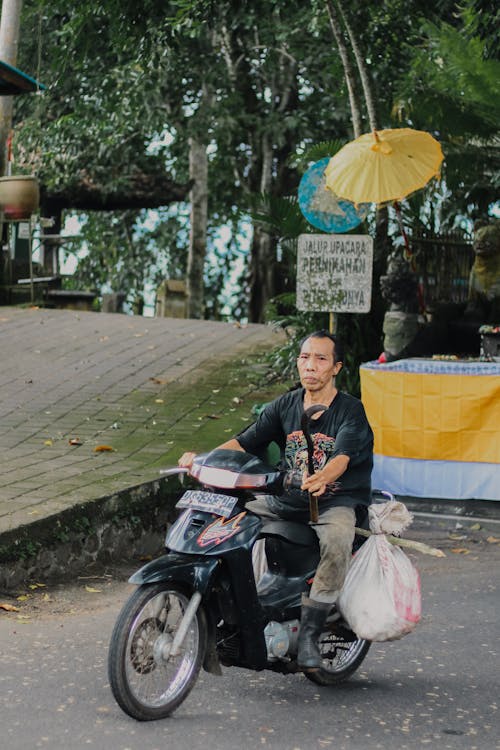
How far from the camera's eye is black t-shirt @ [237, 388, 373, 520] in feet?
16.0

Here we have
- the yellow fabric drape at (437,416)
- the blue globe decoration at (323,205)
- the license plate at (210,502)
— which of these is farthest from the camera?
the blue globe decoration at (323,205)

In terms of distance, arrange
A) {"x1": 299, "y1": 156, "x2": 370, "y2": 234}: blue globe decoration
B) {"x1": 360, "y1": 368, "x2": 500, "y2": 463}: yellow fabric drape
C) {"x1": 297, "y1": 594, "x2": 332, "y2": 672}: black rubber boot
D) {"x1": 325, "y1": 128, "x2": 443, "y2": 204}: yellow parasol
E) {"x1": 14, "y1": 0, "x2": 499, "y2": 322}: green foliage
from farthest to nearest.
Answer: {"x1": 14, "y1": 0, "x2": 499, "y2": 322}: green foliage < {"x1": 299, "y1": 156, "x2": 370, "y2": 234}: blue globe decoration < {"x1": 325, "y1": 128, "x2": 443, "y2": 204}: yellow parasol < {"x1": 360, "y1": 368, "x2": 500, "y2": 463}: yellow fabric drape < {"x1": 297, "y1": 594, "x2": 332, "y2": 672}: black rubber boot

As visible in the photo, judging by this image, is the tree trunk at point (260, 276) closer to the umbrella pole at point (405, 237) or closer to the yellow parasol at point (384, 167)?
the umbrella pole at point (405, 237)

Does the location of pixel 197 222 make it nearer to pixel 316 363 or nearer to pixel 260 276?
pixel 260 276

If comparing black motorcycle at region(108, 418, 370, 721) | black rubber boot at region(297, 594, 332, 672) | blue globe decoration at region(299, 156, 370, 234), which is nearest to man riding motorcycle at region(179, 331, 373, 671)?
black rubber boot at region(297, 594, 332, 672)

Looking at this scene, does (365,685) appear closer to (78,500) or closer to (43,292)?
(78,500)

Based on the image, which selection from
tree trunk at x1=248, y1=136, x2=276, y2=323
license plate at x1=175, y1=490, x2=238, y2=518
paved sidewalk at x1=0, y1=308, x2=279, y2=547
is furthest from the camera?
tree trunk at x1=248, y1=136, x2=276, y2=323

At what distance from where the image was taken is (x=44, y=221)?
66.0 ft

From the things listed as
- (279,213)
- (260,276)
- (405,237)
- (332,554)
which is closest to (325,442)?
(332,554)

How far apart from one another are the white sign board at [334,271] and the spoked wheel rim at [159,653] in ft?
18.1

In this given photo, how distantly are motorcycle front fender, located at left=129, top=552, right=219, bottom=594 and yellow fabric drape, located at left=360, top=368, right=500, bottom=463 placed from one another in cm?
458

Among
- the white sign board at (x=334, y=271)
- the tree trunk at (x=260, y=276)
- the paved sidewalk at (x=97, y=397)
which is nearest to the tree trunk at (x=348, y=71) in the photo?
the white sign board at (x=334, y=271)

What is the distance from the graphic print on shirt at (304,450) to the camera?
4906 millimetres

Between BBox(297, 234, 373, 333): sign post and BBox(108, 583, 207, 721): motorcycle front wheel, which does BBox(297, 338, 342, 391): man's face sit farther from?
BBox(297, 234, 373, 333): sign post
